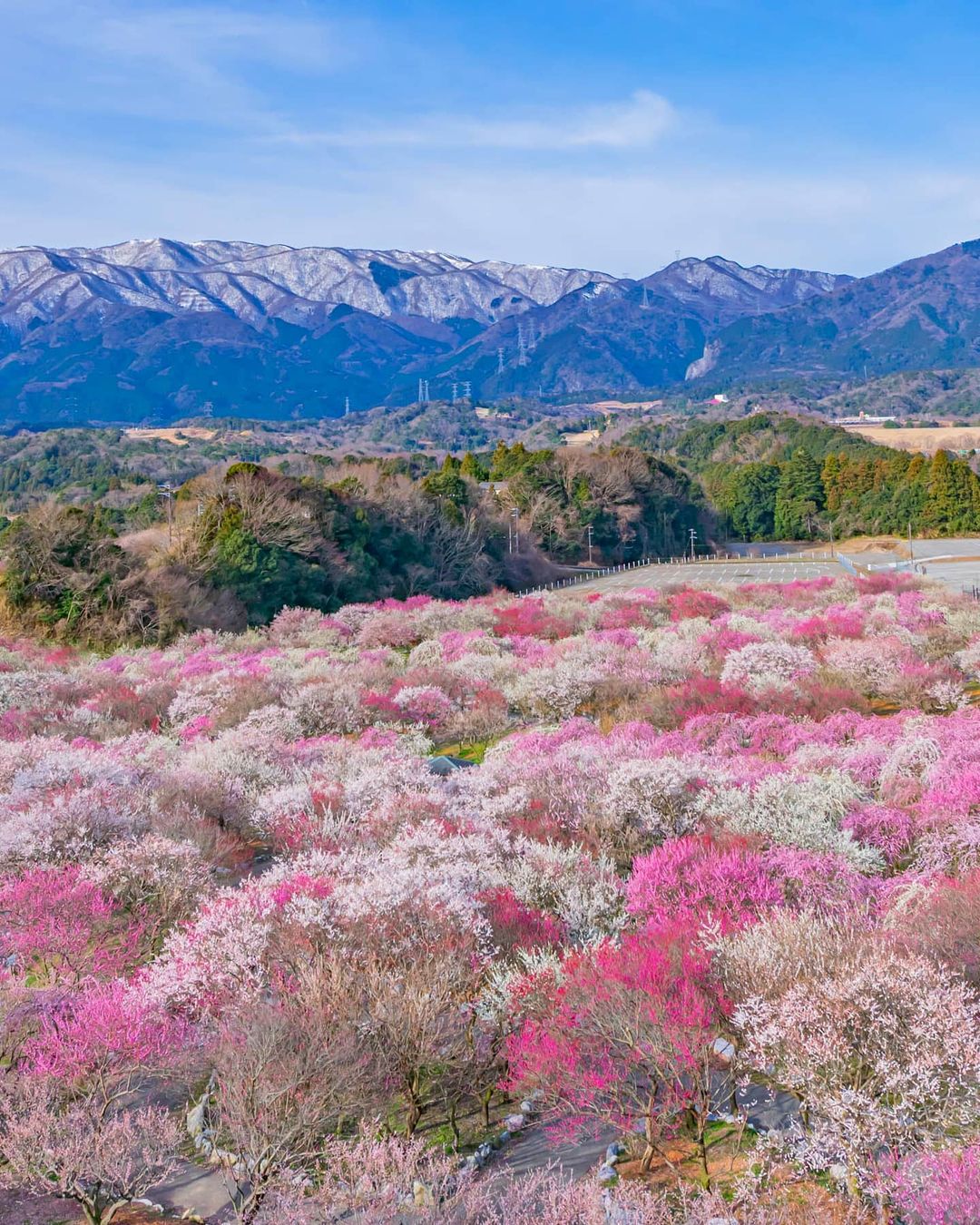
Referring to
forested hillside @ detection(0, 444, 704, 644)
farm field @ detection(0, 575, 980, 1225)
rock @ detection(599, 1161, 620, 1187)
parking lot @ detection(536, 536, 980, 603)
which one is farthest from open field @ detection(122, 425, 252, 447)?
rock @ detection(599, 1161, 620, 1187)

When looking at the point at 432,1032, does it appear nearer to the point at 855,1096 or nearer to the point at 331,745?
the point at 855,1096

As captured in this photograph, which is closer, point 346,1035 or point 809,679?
point 346,1035

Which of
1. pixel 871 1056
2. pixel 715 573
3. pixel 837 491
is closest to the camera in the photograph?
pixel 871 1056

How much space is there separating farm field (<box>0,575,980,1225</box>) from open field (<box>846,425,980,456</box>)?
132751 mm

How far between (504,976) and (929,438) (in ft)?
529

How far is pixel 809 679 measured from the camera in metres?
17.0

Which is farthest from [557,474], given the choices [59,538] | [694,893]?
[694,893]

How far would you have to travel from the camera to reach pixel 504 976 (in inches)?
273

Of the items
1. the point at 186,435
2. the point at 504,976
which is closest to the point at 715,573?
the point at 504,976

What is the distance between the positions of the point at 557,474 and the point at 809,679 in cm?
5931

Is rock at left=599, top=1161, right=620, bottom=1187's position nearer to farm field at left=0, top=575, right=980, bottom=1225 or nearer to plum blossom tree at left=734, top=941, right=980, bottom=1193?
farm field at left=0, top=575, right=980, bottom=1225

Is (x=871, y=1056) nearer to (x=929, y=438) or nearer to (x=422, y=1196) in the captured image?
(x=422, y=1196)

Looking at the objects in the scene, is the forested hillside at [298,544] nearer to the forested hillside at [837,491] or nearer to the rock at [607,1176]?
the forested hillside at [837,491]

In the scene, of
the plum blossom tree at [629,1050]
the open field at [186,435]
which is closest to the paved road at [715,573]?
the plum blossom tree at [629,1050]
